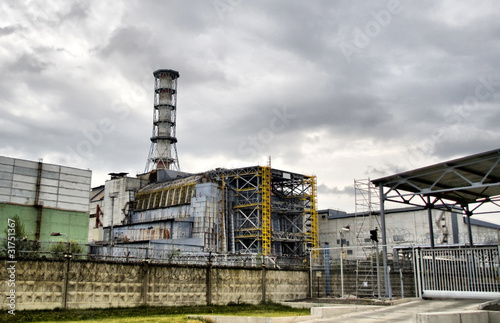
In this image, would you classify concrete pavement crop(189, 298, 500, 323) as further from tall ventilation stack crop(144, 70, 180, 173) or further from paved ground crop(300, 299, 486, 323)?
tall ventilation stack crop(144, 70, 180, 173)

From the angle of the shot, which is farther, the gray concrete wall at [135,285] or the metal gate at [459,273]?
the metal gate at [459,273]

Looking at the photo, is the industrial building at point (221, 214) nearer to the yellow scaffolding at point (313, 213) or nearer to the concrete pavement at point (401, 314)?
the yellow scaffolding at point (313, 213)

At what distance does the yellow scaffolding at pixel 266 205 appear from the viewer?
200 feet

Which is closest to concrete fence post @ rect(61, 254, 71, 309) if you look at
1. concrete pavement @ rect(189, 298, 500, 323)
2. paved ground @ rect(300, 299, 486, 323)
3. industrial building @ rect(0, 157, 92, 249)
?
concrete pavement @ rect(189, 298, 500, 323)

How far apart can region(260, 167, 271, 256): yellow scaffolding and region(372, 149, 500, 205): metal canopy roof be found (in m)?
34.6

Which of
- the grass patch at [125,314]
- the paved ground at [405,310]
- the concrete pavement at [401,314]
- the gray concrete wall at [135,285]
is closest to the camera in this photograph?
the concrete pavement at [401,314]

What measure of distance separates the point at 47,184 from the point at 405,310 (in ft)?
139

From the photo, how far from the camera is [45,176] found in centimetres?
5050

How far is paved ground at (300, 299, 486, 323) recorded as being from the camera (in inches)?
644

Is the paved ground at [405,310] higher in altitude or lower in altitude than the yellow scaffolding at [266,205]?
lower

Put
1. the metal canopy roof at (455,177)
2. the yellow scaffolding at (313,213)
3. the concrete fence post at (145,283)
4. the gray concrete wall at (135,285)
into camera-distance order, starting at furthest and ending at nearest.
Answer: the yellow scaffolding at (313,213) → the concrete fence post at (145,283) → the metal canopy roof at (455,177) → the gray concrete wall at (135,285)

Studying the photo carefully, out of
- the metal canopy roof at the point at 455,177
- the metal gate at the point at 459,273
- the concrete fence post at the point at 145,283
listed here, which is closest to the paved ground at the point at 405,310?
the metal gate at the point at 459,273

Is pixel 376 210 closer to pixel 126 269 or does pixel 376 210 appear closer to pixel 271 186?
pixel 271 186

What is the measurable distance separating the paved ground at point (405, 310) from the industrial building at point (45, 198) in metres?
37.8
